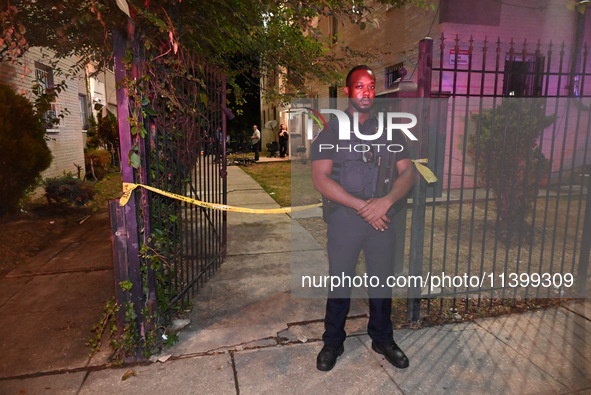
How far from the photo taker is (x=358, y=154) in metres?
2.80

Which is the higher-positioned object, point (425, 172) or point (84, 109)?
point (84, 109)

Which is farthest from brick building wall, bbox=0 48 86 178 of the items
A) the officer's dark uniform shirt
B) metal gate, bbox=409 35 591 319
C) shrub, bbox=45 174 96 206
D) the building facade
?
metal gate, bbox=409 35 591 319

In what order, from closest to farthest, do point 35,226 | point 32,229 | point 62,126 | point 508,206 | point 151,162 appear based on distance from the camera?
point 151,162 < point 508,206 < point 32,229 < point 35,226 < point 62,126

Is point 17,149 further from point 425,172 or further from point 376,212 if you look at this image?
point 425,172

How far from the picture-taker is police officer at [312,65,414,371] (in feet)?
9.09

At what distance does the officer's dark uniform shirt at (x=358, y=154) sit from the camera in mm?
2777

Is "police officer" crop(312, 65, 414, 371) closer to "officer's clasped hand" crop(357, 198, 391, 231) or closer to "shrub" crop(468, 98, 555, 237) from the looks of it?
"officer's clasped hand" crop(357, 198, 391, 231)

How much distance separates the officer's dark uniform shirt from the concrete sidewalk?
1.31 metres

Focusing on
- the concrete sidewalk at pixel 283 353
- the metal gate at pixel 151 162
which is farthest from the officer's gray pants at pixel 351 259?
the metal gate at pixel 151 162

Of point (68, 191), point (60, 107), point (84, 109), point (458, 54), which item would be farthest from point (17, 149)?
point (84, 109)

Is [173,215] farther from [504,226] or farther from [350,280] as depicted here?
[504,226]

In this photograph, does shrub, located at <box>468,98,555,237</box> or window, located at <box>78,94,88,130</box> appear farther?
window, located at <box>78,94,88,130</box>

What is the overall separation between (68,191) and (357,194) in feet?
23.3

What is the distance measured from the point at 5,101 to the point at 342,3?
597 centimetres
